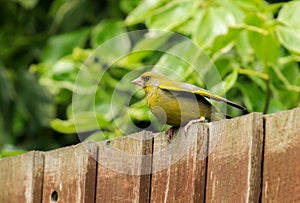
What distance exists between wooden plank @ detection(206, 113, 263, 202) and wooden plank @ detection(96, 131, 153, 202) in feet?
0.89

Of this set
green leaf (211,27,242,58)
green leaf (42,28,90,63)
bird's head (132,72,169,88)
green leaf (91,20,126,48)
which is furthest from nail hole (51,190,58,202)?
green leaf (42,28,90,63)

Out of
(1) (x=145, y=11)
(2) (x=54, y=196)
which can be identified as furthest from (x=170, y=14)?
(2) (x=54, y=196)

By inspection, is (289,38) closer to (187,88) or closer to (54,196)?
(187,88)

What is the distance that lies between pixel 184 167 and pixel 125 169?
28 cm

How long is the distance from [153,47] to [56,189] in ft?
3.53

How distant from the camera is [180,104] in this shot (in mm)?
2389

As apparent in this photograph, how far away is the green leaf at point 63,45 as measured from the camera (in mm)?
4879

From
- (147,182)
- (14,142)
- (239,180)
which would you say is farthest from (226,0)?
(14,142)

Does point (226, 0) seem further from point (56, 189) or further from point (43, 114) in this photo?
point (43, 114)

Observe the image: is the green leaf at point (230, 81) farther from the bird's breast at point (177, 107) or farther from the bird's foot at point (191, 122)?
the bird's foot at point (191, 122)

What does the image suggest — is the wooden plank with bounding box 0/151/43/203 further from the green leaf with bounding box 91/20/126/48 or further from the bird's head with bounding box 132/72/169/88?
the green leaf with bounding box 91/20/126/48

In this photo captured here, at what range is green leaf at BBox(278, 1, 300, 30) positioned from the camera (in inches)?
123

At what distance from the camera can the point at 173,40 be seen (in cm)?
375

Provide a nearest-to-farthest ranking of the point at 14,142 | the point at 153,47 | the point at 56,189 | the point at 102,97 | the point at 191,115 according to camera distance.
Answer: the point at 191,115 → the point at 56,189 → the point at 153,47 → the point at 102,97 → the point at 14,142
